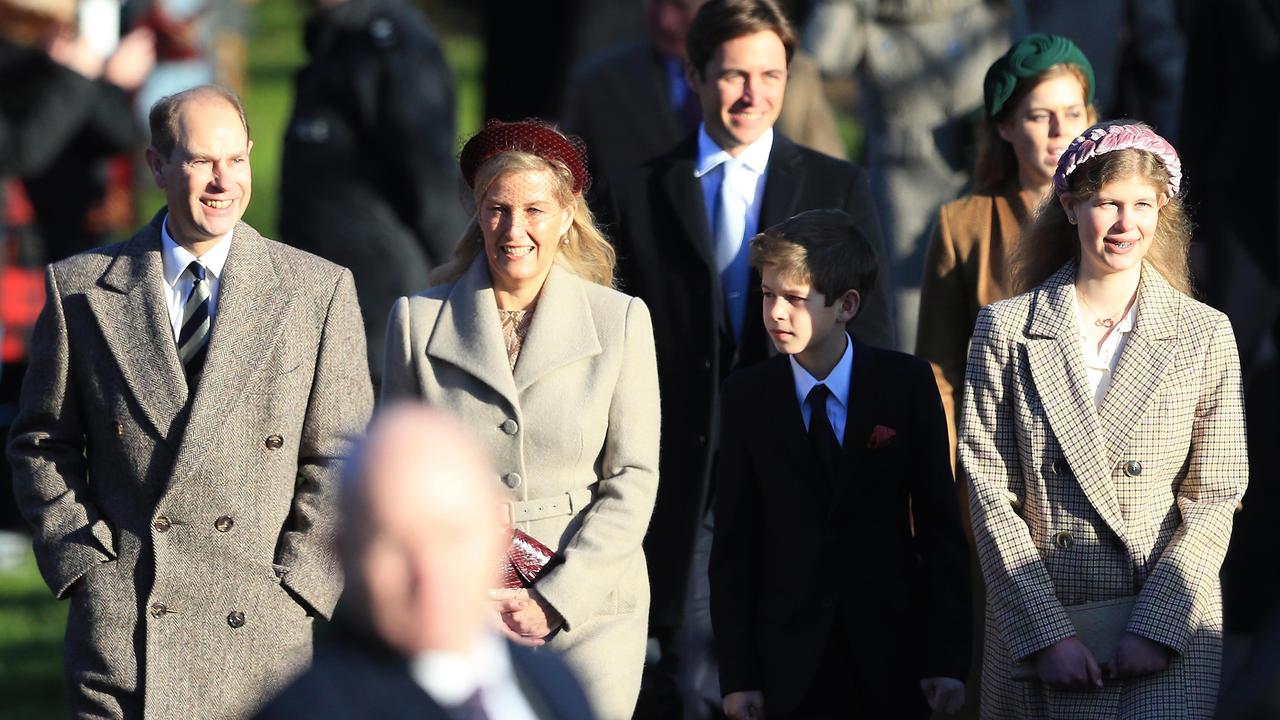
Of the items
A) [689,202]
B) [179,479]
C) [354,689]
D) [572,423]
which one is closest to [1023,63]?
[689,202]

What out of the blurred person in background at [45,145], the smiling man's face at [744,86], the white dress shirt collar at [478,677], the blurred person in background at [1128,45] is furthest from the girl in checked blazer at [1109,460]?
the blurred person in background at [45,145]

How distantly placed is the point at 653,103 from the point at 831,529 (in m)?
3.62

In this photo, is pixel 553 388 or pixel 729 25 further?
pixel 729 25

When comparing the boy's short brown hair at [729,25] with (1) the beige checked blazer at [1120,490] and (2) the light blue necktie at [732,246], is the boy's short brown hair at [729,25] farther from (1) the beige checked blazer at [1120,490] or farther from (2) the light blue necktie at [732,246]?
(1) the beige checked blazer at [1120,490]

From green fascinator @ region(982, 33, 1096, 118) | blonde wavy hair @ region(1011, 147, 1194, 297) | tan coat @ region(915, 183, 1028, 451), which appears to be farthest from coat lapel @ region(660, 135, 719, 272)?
blonde wavy hair @ region(1011, 147, 1194, 297)

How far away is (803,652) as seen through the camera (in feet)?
17.0

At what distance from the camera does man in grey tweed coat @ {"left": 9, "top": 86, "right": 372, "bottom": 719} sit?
504 cm

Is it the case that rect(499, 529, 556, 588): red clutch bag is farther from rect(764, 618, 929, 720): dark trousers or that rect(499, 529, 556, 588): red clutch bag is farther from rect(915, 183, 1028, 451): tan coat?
rect(915, 183, 1028, 451): tan coat

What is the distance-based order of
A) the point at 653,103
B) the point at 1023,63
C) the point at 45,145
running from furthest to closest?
the point at 45,145 → the point at 653,103 → the point at 1023,63

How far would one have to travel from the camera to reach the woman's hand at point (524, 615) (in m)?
5.05

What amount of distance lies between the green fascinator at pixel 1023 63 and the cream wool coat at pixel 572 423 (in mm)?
1331

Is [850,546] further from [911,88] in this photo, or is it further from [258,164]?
[258,164]

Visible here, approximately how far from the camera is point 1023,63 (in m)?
5.95

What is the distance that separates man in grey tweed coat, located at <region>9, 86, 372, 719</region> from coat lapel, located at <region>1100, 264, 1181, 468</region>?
5.88ft
